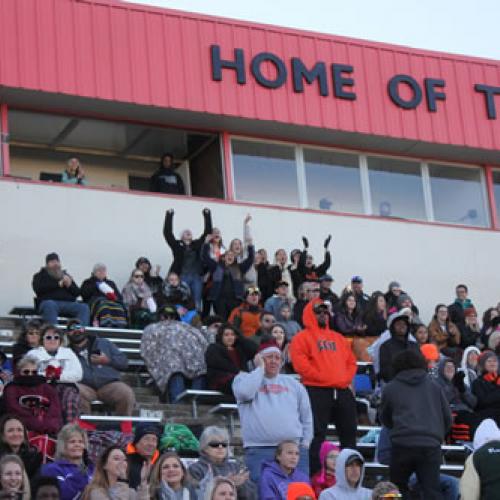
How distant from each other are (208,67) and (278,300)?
4346 millimetres

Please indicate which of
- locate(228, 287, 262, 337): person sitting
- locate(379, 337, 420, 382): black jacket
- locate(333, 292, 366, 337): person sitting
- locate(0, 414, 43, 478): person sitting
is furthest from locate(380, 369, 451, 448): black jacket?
locate(333, 292, 366, 337): person sitting

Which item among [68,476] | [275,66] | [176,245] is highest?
[275,66]

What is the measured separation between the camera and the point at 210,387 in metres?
14.3

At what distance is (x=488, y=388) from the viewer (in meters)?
14.6

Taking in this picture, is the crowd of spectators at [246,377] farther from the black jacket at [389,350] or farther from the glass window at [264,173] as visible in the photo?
the glass window at [264,173]

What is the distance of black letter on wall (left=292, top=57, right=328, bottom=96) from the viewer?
2067 centimetres

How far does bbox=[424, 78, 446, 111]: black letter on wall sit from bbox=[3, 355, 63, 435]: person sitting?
36.2 feet

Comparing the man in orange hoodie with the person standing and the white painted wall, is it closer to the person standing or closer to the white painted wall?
the person standing

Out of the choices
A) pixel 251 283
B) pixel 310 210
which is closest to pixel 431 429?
pixel 251 283

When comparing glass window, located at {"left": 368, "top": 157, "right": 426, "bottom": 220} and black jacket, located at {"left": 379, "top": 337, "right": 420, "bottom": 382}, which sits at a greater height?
glass window, located at {"left": 368, "top": 157, "right": 426, "bottom": 220}

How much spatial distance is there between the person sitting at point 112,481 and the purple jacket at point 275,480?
1221mm

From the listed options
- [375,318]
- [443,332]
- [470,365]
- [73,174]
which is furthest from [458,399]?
[73,174]

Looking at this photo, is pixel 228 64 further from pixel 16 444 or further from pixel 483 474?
pixel 483 474

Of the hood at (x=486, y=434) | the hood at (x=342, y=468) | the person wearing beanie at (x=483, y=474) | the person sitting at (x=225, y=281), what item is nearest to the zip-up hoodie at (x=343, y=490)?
the hood at (x=342, y=468)
